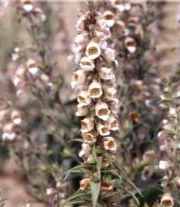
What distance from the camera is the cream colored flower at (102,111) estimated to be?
322cm

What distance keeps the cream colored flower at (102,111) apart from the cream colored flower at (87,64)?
16 cm

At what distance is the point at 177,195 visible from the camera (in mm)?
3520

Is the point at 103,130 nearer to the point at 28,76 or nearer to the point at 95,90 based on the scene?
the point at 95,90

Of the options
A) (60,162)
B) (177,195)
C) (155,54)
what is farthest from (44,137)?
(177,195)

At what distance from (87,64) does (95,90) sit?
4.6 inches

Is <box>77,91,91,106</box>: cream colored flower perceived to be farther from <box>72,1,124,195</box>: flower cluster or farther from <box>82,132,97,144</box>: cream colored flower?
<box>82,132,97,144</box>: cream colored flower

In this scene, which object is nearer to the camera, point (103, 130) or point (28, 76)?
point (103, 130)

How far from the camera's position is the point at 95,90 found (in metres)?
3.23

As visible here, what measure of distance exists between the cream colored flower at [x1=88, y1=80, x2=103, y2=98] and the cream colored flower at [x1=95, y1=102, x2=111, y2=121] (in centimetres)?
5

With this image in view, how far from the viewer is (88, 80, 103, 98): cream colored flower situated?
3.22 meters

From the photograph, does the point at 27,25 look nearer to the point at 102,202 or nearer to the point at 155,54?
the point at 155,54

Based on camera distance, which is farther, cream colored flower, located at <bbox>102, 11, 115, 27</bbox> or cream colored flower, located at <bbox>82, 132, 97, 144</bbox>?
cream colored flower, located at <bbox>102, 11, 115, 27</bbox>

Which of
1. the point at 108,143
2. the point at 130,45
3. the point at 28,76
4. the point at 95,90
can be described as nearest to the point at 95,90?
the point at 95,90

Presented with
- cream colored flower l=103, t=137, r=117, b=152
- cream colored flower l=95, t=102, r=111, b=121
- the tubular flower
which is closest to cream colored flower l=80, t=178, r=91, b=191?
the tubular flower
